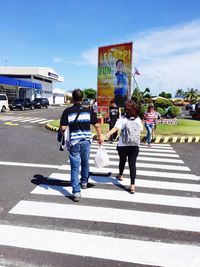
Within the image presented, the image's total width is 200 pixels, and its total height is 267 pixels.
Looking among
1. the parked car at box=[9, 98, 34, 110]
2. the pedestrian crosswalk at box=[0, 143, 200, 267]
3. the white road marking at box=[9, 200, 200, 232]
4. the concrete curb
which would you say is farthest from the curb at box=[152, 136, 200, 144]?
the parked car at box=[9, 98, 34, 110]

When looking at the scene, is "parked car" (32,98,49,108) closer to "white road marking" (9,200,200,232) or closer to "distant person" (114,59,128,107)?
"distant person" (114,59,128,107)

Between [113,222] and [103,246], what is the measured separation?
75cm

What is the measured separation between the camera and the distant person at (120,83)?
19.5 meters

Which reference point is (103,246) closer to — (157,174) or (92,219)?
(92,219)

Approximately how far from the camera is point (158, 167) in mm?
8391

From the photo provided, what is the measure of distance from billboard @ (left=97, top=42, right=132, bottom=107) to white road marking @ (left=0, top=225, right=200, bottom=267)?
1591cm

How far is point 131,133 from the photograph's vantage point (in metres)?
5.88

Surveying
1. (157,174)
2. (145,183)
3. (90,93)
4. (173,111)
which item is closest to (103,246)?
(145,183)

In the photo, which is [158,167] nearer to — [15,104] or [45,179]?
[45,179]

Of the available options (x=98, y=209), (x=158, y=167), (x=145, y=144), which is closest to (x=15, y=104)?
(x=145, y=144)

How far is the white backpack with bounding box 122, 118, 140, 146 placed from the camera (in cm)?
588

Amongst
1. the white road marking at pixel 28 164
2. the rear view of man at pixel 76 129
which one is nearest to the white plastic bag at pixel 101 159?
the rear view of man at pixel 76 129

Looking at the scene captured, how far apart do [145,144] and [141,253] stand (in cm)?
932

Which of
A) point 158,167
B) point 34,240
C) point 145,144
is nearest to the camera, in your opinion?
point 34,240
